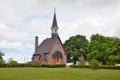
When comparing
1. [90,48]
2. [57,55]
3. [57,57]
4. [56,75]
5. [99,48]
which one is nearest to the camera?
[56,75]

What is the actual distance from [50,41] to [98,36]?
1489 cm

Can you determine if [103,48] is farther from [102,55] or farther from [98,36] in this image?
[98,36]

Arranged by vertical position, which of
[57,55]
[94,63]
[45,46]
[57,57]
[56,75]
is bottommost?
[56,75]

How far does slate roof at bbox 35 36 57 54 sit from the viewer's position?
3448 inches

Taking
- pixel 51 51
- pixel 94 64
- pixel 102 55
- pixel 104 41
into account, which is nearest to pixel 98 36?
pixel 104 41

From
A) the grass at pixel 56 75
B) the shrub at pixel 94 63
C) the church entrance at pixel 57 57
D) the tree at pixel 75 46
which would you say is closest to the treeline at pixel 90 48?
the tree at pixel 75 46

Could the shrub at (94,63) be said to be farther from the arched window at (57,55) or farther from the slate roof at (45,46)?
the arched window at (57,55)

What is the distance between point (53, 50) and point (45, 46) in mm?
3867

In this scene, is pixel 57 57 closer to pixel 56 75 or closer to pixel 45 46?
pixel 45 46

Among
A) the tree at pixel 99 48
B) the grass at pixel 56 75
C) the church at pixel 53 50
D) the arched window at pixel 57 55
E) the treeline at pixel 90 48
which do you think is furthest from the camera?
the arched window at pixel 57 55

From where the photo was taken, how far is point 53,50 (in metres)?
87.4

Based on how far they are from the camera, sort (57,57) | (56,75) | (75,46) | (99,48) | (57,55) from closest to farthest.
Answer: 1. (56,75)
2. (99,48)
3. (57,55)
4. (57,57)
5. (75,46)

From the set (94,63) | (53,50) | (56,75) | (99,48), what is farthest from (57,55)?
(56,75)

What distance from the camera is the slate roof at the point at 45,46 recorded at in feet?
287
